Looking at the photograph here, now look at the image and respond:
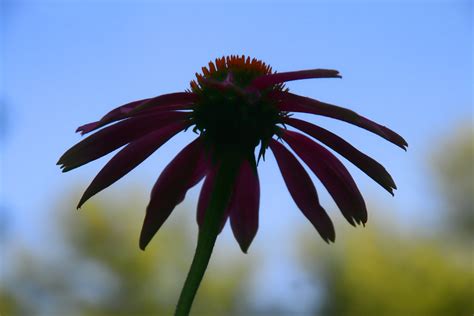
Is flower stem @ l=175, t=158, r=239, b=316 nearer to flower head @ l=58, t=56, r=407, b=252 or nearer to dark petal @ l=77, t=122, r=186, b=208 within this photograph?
flower head @ l=58, t=56, r=407, b=252

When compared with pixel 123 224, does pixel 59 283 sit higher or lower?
lower

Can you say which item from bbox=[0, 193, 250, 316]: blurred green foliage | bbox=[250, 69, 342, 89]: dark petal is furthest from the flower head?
bbox=[0, 193, 250, 316]: blurred green foliage

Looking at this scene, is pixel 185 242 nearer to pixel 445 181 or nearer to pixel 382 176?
pixel 445 181

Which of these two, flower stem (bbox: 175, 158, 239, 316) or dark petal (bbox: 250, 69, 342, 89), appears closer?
flower stem (bbox: 175, 158, 239, 316)

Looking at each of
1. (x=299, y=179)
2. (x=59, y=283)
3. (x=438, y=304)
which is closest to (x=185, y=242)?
(x=59, y=283)

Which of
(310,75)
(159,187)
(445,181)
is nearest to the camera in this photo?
(310,75)

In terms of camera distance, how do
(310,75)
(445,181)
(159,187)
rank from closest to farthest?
(310,75), (159,187), (445,181)
